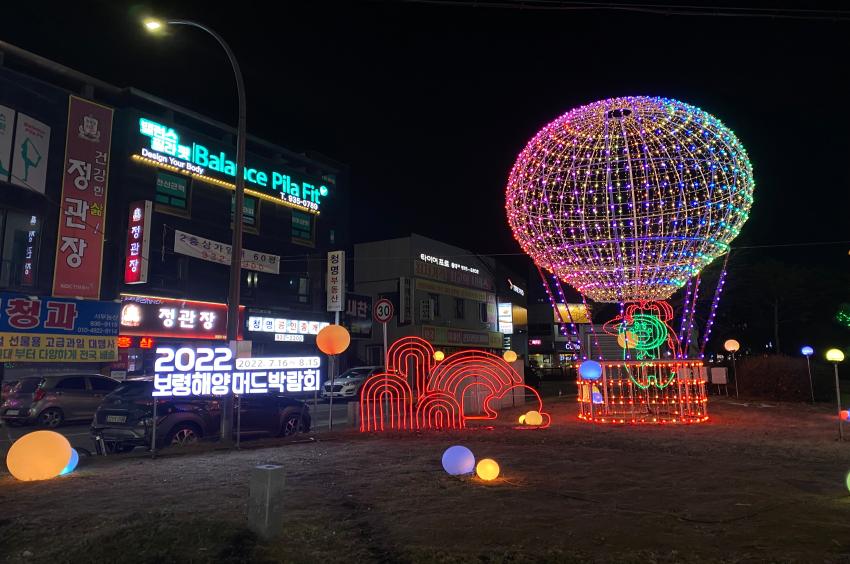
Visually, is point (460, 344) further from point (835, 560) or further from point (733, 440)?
point (835, 560)

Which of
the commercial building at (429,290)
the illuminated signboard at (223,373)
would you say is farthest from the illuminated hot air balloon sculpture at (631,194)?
the commercial building at (429,290)

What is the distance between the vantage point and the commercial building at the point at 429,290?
39219 millimetres

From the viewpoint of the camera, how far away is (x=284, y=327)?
31.9m

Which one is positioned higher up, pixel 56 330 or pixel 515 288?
pixel 515 288

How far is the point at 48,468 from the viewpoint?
8188 millimetres

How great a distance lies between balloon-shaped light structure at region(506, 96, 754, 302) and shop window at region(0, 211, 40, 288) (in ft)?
59.9

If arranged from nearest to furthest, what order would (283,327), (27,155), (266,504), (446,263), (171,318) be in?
(266,504)
(27,155)
(171,318)
(283,327)
(446,263)

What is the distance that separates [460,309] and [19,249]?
28.9 metres

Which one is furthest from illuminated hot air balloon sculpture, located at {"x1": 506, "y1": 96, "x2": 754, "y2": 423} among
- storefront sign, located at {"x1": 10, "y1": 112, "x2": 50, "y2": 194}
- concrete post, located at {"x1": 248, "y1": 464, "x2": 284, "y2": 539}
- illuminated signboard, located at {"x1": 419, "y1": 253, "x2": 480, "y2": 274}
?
illuminated signboard, located at {"x1": 419, "y1": 253, "x2": 480, "y2": 274}

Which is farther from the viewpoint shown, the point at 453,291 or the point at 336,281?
the point at 453,291

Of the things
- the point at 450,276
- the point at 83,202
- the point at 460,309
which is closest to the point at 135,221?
the point at 83,202

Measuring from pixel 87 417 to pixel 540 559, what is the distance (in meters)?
16.4

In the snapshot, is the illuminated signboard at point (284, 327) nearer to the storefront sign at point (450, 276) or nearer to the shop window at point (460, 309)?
the storefront sign at point (450, 276)

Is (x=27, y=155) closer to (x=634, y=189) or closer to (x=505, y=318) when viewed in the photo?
(x=634, y=189)
